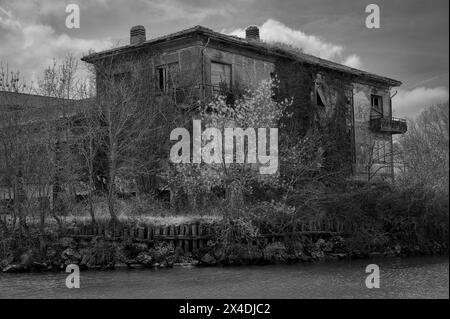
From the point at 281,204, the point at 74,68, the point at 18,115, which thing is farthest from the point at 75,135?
the point at 281,204

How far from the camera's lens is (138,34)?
105 feet

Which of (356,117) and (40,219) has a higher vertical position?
(356,117)

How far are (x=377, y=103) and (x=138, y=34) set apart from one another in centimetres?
1817

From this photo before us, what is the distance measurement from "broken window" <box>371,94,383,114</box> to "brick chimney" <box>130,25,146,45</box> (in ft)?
56.8

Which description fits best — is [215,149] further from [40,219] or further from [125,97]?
[40,219]

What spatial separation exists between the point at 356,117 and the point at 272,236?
1846 centimetres

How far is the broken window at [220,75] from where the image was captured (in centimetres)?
2969

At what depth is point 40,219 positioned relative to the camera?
22.4 m

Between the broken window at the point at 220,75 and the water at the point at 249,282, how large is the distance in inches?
479

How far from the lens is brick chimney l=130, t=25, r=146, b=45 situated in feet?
105

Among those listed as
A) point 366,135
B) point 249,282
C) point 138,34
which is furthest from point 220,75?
point 249,282

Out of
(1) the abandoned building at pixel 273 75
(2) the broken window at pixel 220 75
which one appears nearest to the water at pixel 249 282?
(1) the abandoned building at pixel 273 75

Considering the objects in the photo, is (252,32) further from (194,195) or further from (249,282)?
Answer: (249,282)

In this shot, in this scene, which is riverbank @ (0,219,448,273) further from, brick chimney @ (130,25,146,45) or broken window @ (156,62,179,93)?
brick chimney @ (130,25,146,45)
